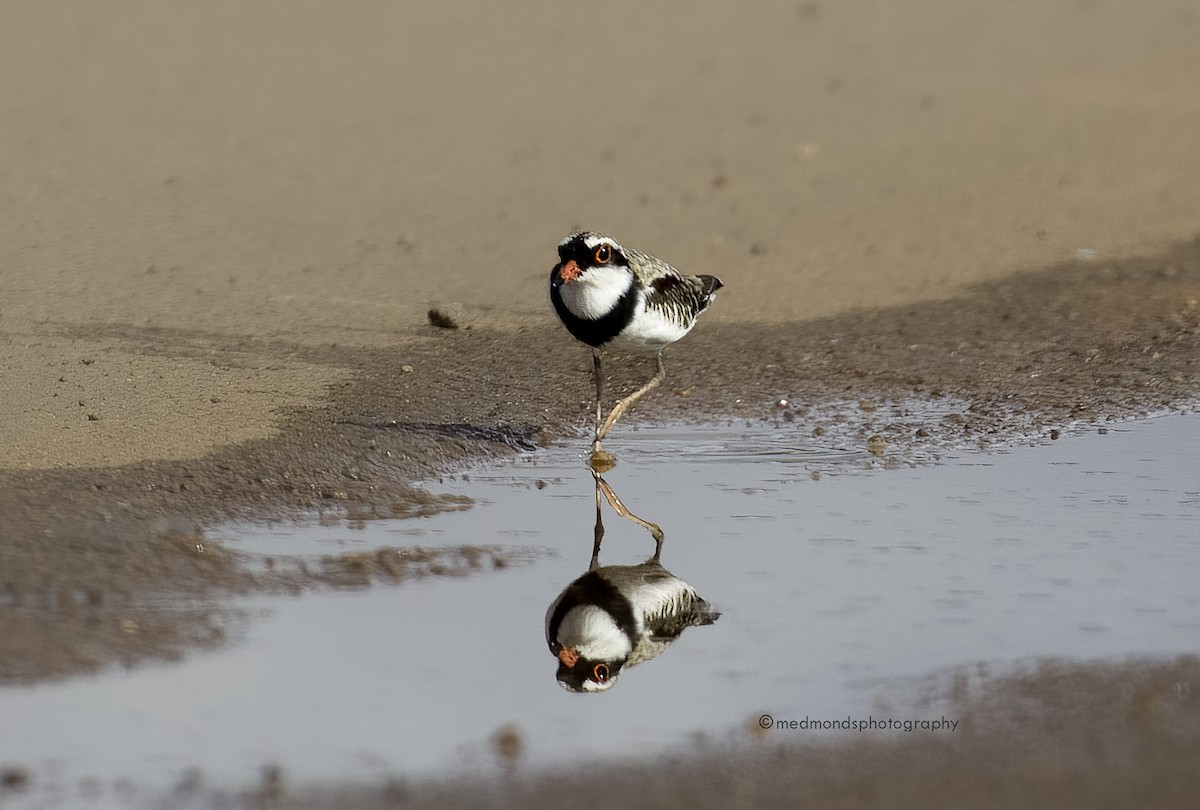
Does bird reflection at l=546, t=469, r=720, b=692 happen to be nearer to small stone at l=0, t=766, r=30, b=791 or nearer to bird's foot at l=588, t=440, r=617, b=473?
bird's foot at l=588, t=440, r=617, b=473

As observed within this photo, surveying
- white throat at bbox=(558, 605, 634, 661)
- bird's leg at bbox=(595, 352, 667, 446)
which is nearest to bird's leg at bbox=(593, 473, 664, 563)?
bird's leg at bbox=(595, 352, 667, 446)

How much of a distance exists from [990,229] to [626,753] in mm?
7800

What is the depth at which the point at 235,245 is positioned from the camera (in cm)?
1128

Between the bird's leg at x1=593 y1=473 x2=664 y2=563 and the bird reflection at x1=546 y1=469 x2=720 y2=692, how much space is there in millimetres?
69

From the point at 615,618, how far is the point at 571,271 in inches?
86.7

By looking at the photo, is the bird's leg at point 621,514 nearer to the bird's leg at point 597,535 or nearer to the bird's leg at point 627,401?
the bird's leg at point 597,535

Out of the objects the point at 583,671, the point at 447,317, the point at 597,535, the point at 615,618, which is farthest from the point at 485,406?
the point at 583,671

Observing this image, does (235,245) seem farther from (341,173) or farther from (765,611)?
(765,611)

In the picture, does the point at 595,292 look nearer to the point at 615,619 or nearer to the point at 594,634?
the point at 615,619

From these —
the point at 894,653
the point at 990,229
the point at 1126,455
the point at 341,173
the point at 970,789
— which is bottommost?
the point at 970,789

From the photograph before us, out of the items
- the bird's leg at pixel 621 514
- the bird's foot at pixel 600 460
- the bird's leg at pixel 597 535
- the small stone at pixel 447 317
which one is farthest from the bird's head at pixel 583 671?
the small stone at pixel 447 317

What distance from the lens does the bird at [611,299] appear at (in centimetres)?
766

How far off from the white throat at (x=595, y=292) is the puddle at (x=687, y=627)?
686 millimetres

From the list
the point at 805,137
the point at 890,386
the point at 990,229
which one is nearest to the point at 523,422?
the point at 890,386
